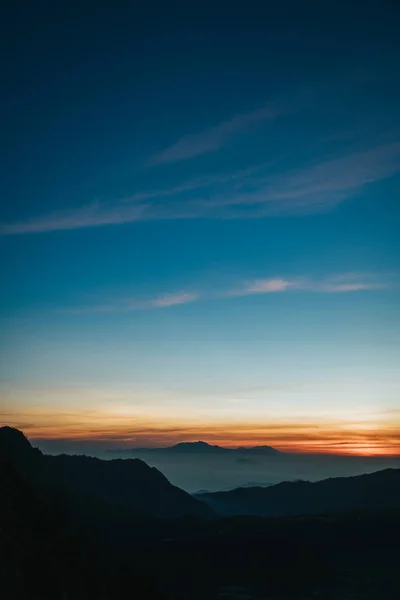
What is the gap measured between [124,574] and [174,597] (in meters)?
12.2

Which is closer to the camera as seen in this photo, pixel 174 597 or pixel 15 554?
pixel 15 554

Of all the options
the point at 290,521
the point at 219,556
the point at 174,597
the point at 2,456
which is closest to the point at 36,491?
the point at 2,456

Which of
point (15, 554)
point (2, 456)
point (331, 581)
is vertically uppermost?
point (2, 456)

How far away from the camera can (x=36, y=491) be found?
93.2m

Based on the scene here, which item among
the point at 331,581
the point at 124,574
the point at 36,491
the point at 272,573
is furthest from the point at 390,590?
the point at 36,491

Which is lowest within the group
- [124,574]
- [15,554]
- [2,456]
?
[124,574]

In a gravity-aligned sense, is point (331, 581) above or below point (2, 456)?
below

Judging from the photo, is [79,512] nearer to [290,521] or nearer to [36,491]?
[290,521]

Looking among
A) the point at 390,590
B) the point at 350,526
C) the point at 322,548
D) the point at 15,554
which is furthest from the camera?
the point at 350,526

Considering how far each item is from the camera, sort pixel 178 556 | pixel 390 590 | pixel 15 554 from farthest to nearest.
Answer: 1. pixel 178 556
2. pixel 390 590
3. pixel 15 554

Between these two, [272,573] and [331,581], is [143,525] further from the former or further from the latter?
[331,581]

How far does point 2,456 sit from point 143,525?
255 ft

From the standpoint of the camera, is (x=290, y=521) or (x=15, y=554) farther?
(x=290, y=521)

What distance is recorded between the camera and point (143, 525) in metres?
161
